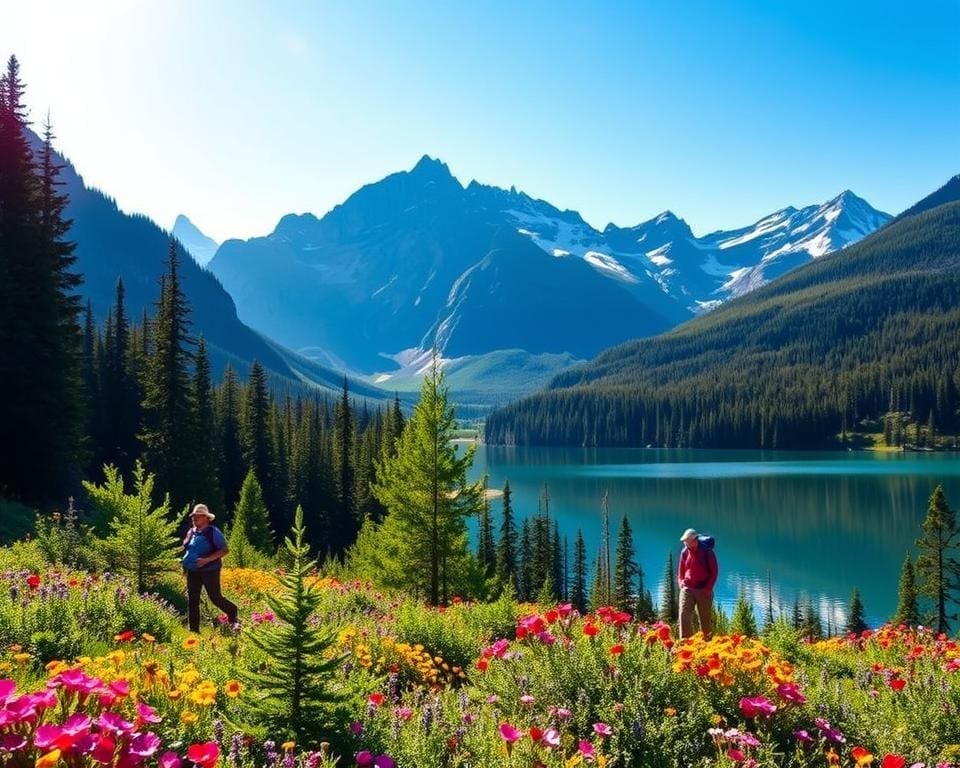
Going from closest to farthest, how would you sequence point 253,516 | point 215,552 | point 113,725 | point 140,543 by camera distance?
point 113,725, point 215,552, point 140,543, point 253,516

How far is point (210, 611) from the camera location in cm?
1230

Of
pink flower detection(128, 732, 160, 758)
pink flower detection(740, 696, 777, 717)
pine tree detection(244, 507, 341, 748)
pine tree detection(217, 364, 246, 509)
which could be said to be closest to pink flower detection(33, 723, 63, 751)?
pink flower detection(128, 732, 160, 758)

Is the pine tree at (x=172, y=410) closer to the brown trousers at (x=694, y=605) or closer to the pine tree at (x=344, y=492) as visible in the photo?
the pine tree at (x=344, y=492)

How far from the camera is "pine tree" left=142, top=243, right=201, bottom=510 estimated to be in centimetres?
3831

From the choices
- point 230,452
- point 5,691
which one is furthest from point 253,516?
point 5,691

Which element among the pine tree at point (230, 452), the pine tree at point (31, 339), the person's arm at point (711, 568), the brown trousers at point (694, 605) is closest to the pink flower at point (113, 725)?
the brown trousers at point (694, 605)

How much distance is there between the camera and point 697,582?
10.6 meters

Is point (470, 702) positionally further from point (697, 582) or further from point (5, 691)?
point (697, 582)

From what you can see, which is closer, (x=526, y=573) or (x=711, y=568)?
(x=711, y=568)

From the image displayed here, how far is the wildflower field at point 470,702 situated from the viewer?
11.2ft

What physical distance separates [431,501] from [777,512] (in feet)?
258

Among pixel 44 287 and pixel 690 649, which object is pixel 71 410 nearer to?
pixel 44 287

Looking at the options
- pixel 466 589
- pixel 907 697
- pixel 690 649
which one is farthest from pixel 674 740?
pixel 466 589

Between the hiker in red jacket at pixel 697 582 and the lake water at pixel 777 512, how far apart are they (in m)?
46.2
